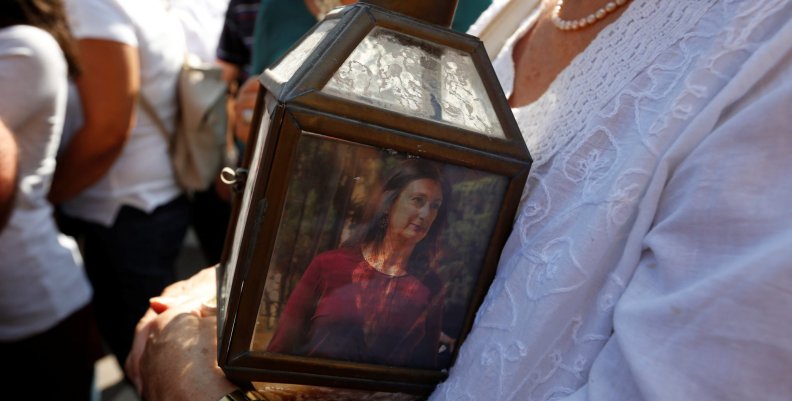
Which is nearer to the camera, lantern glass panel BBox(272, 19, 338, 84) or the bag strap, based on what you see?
lantern glass panel BBox(272, 19, 338, 84)

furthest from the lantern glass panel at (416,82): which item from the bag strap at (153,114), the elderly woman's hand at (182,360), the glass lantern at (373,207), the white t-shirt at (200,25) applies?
the white t-shirt at (200,25)

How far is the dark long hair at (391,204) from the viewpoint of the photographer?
82cm

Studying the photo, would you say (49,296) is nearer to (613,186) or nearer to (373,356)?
(373,356)

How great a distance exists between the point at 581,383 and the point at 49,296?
1.87 meters

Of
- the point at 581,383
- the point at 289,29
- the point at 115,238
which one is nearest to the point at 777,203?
the point at 581,383

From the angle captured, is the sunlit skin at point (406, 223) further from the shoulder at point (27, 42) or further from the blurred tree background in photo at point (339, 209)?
the shoulder at point (27, 42)

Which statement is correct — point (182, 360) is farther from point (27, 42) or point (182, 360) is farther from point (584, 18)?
point (27, 42)

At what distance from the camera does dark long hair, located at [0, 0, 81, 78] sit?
2033 mm

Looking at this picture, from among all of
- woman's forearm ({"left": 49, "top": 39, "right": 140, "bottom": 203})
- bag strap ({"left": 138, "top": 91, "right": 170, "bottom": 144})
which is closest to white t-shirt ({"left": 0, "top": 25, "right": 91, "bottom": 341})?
woman's forearm ({"left": 49, "top": 39, "right": 140, "bottom": 203})

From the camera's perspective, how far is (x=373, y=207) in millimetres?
831

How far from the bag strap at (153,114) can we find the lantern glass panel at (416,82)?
1868 millimetres

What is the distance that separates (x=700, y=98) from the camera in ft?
2.59

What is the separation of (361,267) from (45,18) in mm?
1667

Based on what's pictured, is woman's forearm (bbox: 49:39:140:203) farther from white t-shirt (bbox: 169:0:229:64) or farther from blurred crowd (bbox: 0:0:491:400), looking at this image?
white t-shirt (bbox: 169:0:229:64)
